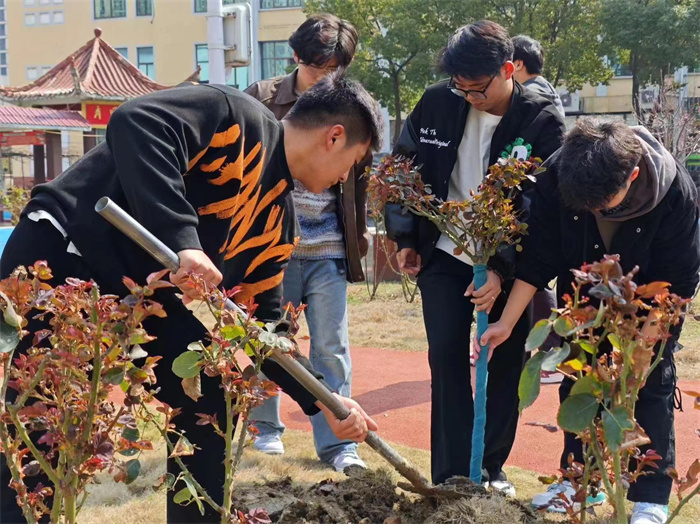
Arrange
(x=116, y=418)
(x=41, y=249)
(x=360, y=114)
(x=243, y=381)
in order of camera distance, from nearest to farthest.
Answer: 1. (x=116, y=418)
2. (x=243, y=381)
3. (x=41, y=249)
4. (x=360, y=114)

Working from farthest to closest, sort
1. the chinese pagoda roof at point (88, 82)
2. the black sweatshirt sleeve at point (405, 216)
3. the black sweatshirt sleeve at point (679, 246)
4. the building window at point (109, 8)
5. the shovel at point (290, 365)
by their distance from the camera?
the building window at point (109, 8) → the chinese pagoda roof at point (88, 82) → the black sweatshirt sleeve at point (405, 216) → the black sweatshirt sleeve at point (679, 246) → the shovel at point (290, 365)

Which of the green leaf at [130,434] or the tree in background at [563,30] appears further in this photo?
the tree in background at [563,30]

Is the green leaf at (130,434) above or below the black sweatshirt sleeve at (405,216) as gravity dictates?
below

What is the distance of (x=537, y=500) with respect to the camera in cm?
351

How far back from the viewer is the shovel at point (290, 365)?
6.91 ft

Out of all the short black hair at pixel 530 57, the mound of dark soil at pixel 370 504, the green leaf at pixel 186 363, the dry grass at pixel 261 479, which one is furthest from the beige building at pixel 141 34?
the green leaf at pixel 186 363

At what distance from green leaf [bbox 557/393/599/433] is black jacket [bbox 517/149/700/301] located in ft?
4.88

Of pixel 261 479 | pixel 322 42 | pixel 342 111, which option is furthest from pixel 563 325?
pixel 322 42

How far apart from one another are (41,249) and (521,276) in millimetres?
1712

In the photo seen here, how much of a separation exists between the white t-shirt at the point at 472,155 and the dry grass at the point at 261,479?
1.17m

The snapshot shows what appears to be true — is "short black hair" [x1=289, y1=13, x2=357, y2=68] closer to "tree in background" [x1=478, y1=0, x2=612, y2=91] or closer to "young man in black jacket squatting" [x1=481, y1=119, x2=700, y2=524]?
"young man in black jacket squatting" [x1=481, y1=119, x2=700, y2=524]

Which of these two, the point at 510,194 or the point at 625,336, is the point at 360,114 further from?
the point at 625,336

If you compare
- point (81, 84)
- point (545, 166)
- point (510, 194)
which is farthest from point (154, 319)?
point (81, 84)

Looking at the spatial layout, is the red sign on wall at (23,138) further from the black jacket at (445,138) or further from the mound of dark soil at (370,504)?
the mound of dark soil at (370,504)
